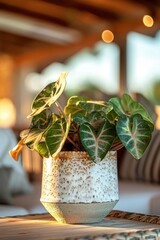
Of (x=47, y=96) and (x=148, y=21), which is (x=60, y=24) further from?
(x=47, y=96)

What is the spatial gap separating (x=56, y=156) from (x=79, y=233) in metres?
0.26

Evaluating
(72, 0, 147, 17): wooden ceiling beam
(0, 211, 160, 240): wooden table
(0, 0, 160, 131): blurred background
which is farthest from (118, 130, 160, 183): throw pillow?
(72, 0, 147, 17): wooden ceiling beam

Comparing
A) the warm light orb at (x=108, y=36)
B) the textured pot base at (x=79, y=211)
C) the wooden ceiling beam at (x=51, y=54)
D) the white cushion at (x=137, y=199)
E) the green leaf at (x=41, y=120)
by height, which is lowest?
the white cushion at (x=137, y=199)

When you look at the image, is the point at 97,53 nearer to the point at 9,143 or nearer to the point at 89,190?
the point at 9,143

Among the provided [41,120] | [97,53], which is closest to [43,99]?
[41,120]

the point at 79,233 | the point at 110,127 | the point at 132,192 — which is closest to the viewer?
the point at 79,233

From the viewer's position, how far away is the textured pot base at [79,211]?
5.32ft

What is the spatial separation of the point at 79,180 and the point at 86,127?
16cm

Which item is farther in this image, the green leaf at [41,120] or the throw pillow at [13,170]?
the throw pillow at [13,170]

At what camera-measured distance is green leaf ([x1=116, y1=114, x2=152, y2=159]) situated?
1565 millimetres

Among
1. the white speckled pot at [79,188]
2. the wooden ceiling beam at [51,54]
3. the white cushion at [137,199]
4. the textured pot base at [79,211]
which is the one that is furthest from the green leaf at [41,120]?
the wooden ceiling beam at [51,54]

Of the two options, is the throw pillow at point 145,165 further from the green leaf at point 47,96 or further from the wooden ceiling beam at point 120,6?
the wooden ceiling beam at point 120,6

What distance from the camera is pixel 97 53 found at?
12.3 metres

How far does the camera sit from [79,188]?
5.32ft
